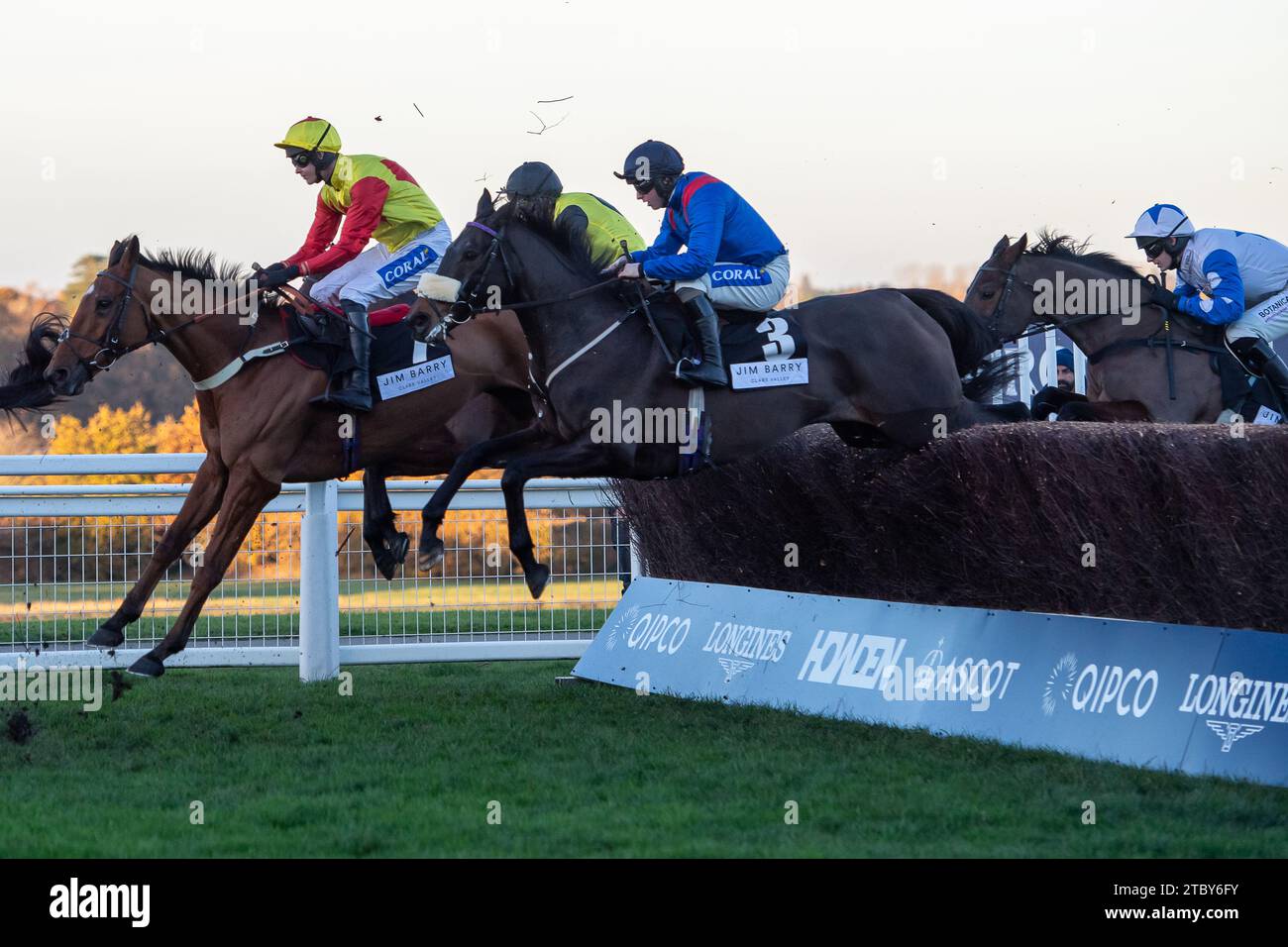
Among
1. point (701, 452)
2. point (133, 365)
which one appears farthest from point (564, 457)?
point (133, 365)

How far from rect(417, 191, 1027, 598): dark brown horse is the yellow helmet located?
1.36 metres

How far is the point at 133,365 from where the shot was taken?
1457 inches

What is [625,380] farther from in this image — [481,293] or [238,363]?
[238,363]

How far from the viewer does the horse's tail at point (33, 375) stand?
23.3 ft

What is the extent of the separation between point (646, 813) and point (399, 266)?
4.01m

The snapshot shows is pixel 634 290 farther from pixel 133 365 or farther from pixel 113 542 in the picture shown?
pixel 133 365

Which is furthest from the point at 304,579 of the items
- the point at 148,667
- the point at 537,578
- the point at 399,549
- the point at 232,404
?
the point at 537,578

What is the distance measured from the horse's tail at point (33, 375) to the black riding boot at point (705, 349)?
2917 mm

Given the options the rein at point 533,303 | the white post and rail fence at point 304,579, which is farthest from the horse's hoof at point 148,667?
the rein at point 533,303

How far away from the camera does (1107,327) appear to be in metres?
8.50

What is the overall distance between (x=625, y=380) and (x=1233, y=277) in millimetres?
3542

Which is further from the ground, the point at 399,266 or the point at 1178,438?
the point at 399,266

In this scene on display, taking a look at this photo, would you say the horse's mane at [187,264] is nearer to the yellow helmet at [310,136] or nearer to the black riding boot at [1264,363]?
the yellow helmet at [310,136]

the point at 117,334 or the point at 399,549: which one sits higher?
the point at 117,334
